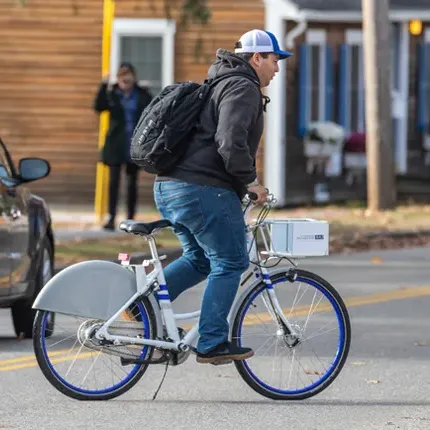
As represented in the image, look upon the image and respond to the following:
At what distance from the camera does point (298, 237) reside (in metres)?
8.08

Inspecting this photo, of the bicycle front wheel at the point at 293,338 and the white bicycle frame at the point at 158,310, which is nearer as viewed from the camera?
the white bicycle frame at the point at 158,310

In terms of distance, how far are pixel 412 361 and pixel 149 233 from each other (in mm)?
→ 2419

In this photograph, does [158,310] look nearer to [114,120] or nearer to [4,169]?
[4,169]

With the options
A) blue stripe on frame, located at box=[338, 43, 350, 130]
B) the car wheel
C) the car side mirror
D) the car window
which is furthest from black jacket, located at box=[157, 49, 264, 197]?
blue stripe on frame, located at box=[338, 43, 350, 130]

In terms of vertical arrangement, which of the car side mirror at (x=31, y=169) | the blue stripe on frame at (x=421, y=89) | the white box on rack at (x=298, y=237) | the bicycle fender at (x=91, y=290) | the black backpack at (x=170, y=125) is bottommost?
the bicycle fender at (x=91, y=290)

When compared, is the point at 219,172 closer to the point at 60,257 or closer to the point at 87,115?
the point at 60,257

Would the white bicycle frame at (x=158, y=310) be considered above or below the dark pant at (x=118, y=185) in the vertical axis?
below

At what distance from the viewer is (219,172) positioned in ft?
26.1

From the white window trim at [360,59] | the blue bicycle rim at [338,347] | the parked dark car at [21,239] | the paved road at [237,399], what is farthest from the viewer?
the white window trim at [360,59]

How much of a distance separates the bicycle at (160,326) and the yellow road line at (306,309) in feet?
0.03

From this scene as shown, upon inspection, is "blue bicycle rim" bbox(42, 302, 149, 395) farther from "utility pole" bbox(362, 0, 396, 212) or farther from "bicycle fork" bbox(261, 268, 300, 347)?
"utility pole" bbox(362, 0, 396, 212)

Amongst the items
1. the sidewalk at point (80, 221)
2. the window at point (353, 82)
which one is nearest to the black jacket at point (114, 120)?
the sidewalk at point (80, 221)

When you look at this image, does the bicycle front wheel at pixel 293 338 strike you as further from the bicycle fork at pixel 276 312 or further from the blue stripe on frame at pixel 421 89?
the blue stripe on frame at pixel 421 89

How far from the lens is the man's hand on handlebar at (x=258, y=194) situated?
314 inches
